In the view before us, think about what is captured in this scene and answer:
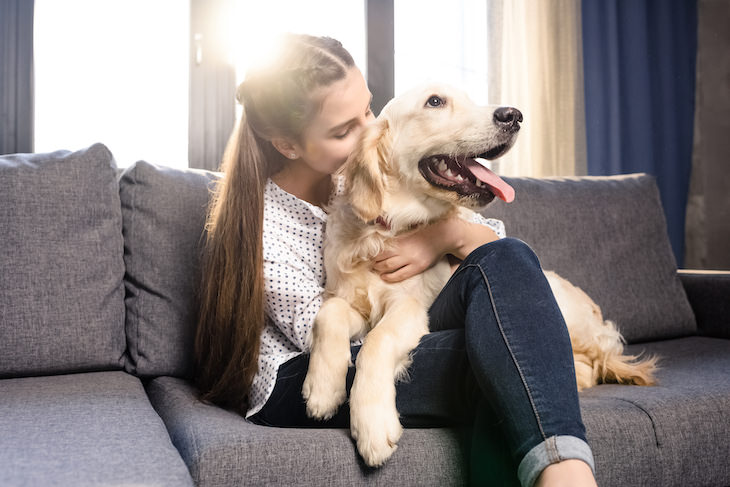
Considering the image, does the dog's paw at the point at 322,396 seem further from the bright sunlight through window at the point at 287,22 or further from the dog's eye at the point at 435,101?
the bright sunlight through window at the point at 287,22

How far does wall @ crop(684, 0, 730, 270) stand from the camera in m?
3.69

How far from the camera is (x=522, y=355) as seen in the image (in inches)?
44.7

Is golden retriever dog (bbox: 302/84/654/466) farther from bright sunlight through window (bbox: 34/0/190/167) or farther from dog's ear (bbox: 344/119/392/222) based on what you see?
bright sunlight through window (bbox: 34/0/190/167)

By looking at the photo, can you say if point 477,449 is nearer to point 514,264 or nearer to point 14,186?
point 514,264

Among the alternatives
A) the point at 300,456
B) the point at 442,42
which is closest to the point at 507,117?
the point at 300,456

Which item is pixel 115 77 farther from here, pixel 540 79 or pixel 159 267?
pixel 540 79

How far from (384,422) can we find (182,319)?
31.6 inches

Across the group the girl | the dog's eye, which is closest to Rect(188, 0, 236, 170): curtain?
the girl

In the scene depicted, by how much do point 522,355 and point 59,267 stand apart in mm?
1174

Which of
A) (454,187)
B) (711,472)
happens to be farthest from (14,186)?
(711,472)

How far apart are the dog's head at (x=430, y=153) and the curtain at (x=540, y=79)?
1.94m

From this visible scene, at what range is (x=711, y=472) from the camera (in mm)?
1438

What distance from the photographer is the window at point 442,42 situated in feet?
11.1

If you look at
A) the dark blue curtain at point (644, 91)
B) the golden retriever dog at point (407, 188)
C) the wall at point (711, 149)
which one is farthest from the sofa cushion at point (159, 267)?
the wall at point (711, 149)
